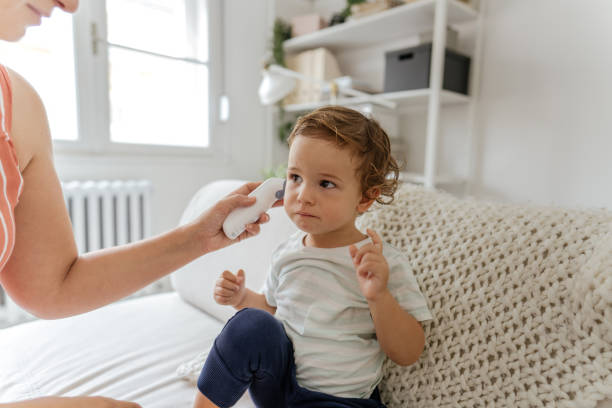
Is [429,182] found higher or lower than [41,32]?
lower

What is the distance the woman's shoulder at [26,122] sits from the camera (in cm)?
61

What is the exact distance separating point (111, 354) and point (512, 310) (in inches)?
35.3

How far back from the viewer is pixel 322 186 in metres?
0.68

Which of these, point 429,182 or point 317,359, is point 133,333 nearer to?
point 317,359

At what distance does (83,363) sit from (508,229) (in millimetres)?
963

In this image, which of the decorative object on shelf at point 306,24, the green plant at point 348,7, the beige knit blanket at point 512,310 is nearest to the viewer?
the beige knit blanket at point 512,310

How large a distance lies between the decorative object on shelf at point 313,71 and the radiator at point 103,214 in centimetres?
101

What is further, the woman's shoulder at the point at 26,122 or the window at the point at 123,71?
the window at the point at 123,71

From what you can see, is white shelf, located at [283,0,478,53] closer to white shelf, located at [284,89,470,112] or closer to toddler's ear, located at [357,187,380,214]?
white shelf, located at [284,89,470,112]

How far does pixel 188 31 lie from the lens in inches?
89.4

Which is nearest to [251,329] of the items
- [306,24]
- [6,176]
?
[6,176]

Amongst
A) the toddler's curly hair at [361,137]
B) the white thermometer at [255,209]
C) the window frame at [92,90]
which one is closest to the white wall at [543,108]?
the toddler's curly hair at [361,137]

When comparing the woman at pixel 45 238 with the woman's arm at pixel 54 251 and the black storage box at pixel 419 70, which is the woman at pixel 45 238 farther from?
the black storage box at pixel 419 70

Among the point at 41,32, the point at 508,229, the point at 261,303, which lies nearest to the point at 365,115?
the point at 508,229
